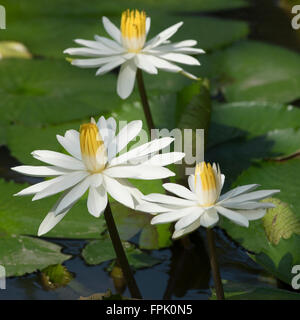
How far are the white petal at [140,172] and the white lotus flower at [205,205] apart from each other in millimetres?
37

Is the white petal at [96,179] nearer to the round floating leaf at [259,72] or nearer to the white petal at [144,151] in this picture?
the white petal at [144,151]

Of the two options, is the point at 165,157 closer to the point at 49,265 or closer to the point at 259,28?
the point at 49,265

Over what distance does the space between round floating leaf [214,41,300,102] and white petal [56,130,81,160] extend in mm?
1183

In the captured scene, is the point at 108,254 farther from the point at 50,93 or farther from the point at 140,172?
the point at 50,93

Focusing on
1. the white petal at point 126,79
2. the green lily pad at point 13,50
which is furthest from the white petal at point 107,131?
the green lily pad at point 13,50

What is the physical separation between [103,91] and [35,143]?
0.43 metres

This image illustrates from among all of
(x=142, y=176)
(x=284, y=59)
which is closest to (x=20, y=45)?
(x=284, y=59)

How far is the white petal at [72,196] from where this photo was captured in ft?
2.95

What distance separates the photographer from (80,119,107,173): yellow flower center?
3.10ft

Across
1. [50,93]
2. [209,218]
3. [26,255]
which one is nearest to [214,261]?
[209,218]

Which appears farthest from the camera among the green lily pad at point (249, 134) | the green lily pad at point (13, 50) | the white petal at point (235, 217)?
the green lily pad at point (13, 50)

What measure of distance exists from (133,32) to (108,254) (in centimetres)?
56

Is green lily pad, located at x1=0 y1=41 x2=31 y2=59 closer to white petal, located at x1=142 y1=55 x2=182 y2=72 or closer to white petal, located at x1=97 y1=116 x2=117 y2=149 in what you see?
white petal, located at x1=142 y1=55 x2=182 y2=72

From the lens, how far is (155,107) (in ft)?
5.94
